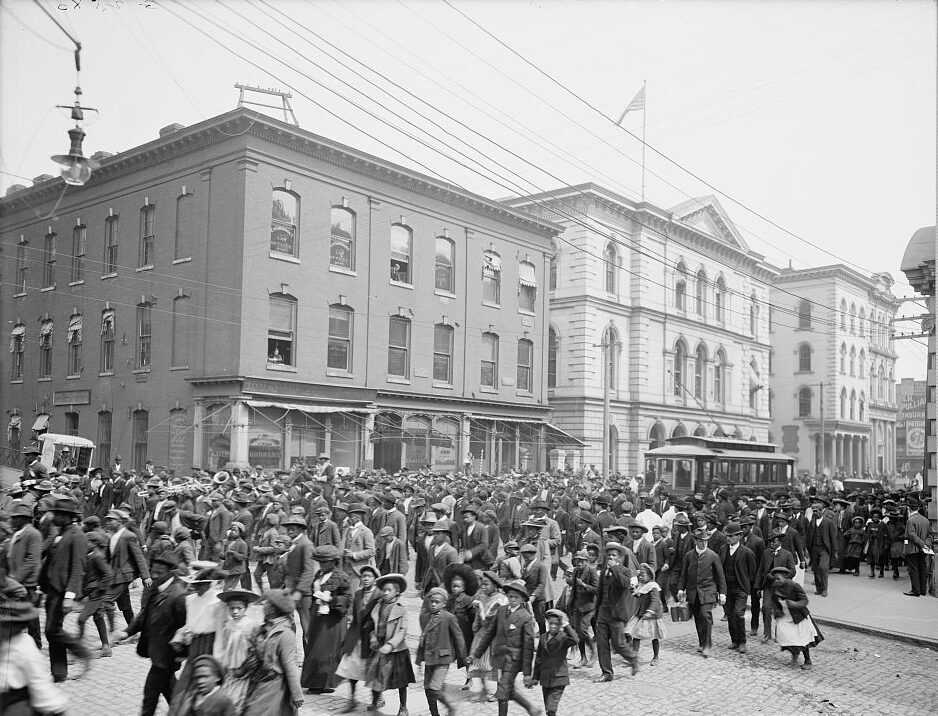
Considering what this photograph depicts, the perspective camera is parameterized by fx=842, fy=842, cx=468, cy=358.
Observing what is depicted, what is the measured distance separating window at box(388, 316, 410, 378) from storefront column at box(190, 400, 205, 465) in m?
8.70

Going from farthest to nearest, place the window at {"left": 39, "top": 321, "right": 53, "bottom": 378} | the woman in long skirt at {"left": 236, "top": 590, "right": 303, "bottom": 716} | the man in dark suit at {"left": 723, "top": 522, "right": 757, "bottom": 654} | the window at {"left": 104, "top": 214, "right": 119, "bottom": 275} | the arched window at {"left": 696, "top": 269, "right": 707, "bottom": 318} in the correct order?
1. the arched window at {"left": 696, "top": 269, "right": 707, "bottom": 318}
2. the window at {"left": 104, "top": 214, "right": 119, "bottom": 275}
3. the window at {"left": 39, "top": 321, "right": 53, "bottom": 378}
4. the man in dark suit at {"left": 723, "top": 522, "right": 757, "bottom": 654}
5. the woman in long skirt at {"left": 236, "top": 590, "right": 303, "bottom": 716}

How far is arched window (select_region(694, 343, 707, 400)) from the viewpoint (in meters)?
60.2

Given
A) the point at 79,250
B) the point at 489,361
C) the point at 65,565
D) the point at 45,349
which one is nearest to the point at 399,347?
the point at 489,361

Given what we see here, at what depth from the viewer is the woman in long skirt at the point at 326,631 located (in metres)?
10.2

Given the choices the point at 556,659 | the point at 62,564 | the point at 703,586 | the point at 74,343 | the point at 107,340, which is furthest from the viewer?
the point at 107,340

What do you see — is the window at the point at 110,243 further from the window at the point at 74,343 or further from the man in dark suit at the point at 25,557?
the man in dark suit at the point at 25,557

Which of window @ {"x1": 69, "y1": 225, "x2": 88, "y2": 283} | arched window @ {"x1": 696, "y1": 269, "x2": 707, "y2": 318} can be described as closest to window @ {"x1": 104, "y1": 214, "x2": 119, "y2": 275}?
window @ {"x1": 69, "y1": 225, "x2": 88, "y2": 283}

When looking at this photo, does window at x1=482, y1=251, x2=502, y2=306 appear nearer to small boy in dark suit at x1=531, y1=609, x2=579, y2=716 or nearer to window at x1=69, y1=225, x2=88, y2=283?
window at x1=69, y1=225, x2=88, y2=283

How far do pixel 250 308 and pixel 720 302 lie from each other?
42758mm

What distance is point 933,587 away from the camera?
61.6ft

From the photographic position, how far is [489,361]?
40.2 m

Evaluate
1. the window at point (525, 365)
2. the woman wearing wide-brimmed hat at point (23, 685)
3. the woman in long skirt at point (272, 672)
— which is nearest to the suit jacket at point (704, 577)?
the woman in long skirt at point (272, 672)

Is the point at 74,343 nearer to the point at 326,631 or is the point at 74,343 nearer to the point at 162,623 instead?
the point at 326,631

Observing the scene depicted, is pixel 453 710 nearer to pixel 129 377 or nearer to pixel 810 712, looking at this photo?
pixel 810 712
